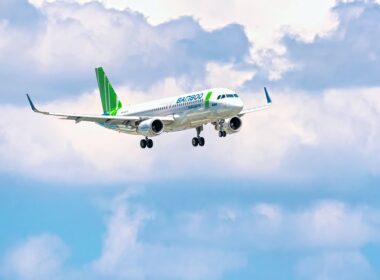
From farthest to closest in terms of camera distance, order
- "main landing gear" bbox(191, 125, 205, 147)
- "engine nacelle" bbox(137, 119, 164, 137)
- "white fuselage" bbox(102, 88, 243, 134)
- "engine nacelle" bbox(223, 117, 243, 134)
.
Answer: "main landing gear" bbox(191, 125, 205, 147) < "engine nacelle" bbox(223, 117, 243, 134) < "engine nacelle" bbox(137, 119, 164, 137) < "white fuselage" bbox(102, 88, 243, 134)

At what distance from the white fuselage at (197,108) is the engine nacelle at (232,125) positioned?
12.2 feet

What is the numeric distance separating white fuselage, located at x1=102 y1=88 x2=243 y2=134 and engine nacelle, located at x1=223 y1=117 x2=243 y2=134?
12.2 ft

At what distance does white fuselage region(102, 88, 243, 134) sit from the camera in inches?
6496

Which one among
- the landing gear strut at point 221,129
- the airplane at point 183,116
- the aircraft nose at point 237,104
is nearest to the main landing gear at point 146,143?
the airplane at point 183,116

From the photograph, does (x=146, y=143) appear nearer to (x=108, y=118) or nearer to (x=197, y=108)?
(x=108, y=118)

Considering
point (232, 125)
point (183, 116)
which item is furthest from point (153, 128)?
point (232, 125)

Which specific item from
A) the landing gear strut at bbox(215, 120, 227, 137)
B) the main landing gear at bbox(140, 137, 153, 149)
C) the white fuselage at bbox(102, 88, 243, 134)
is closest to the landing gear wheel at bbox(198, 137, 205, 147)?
the landing gear strut at bbox(215, 120, 227, 137)

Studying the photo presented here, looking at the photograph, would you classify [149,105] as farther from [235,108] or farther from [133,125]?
[235,108]

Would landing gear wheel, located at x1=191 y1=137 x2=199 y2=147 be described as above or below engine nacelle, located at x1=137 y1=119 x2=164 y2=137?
below

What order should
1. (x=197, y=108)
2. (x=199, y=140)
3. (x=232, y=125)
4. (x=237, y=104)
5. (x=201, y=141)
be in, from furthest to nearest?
(x=199, y=140) < (x=201, y=141) < (x=232, y=125) < (x=197, y=108) < (x=237, y=104)

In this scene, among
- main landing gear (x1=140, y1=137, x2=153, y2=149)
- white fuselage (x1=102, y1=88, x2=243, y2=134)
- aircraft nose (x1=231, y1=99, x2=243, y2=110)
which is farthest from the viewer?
main landing gear (x1=140, y1=137, x2=153, y2=149)

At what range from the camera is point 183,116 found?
169m

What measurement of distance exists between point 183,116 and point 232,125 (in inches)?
263

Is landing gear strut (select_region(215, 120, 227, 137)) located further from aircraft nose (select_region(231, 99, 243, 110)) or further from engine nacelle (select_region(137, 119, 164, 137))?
engine nacelle (select_region(137, 119, 164, 137))
